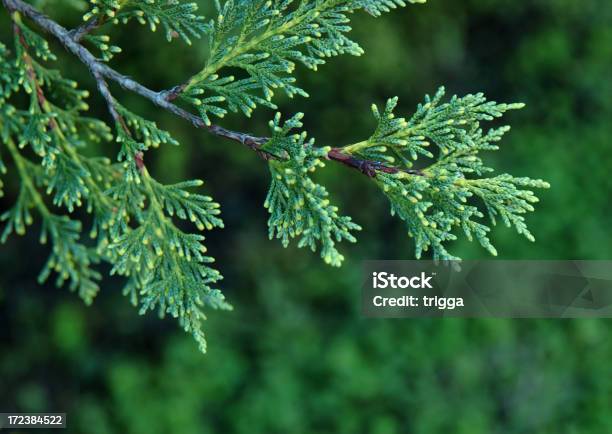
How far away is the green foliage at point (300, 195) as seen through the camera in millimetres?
1933

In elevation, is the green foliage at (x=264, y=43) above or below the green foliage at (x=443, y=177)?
above

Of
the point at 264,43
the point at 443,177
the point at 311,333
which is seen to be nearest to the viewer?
the point at 443,177

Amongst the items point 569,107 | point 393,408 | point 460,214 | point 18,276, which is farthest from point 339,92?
point 460,214

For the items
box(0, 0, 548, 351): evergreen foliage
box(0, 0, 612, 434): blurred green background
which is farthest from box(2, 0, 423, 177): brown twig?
box(0, 0, 612, 434): blurred green background

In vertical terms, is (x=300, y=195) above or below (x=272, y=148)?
below

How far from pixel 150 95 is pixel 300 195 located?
22.6 inches

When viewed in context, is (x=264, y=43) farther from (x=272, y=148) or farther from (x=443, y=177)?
(x=443, y=177)

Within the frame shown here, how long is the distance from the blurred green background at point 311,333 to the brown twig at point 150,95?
2484mm

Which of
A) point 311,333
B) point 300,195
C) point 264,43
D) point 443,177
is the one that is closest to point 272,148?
point 300,195

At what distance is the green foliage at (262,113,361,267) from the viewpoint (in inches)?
76.1

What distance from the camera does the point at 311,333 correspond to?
5.22m

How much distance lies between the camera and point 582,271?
5293mm

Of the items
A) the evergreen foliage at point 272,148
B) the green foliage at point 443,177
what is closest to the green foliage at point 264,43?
the evergreen foliage at point 272,148

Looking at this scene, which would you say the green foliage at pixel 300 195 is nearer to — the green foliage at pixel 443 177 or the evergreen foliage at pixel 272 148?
the evergreen foliage at pixel 272 148
